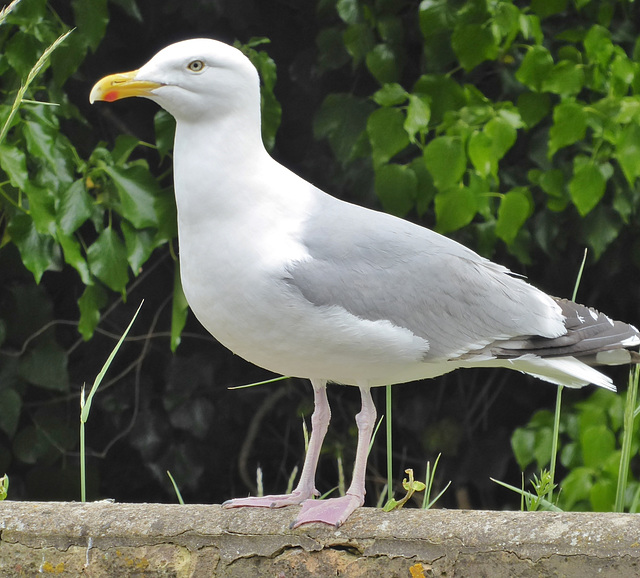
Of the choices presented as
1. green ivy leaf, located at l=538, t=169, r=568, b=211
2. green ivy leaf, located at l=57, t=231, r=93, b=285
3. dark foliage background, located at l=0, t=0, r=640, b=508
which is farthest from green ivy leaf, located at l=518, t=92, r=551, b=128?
green ivy leaf, located at l=57, t=231, r=93, b=285

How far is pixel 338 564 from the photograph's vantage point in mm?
1462

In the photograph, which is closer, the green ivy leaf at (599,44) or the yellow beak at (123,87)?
the yellow beak at (123,87)

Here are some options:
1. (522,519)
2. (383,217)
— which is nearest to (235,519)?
(522,519)

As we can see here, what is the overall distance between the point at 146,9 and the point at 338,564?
72.2 inches

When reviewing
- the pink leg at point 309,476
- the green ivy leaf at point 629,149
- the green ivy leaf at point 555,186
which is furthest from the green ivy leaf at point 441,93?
the pink leg at point 309,476

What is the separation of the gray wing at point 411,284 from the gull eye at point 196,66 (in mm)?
319

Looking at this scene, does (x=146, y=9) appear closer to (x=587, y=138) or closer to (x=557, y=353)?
(x=587, y=138)

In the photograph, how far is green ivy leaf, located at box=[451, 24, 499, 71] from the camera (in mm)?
2387

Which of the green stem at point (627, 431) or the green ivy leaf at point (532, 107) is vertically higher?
the green ivy leaf at point (532, 107)

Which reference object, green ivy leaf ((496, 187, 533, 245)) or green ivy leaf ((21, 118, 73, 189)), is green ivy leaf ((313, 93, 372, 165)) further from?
green ivy leaf ((21, 118, 73, 189))

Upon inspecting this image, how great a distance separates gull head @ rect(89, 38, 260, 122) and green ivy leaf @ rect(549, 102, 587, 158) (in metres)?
0.98

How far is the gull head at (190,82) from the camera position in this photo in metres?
1.64

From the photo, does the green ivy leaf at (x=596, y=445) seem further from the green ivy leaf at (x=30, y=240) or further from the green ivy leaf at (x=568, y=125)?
the green ivy leaf at (x=30, y=240)

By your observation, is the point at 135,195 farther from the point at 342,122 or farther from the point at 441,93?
the point at 441,93
